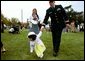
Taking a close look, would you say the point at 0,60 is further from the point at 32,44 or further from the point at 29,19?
the point at 29,19

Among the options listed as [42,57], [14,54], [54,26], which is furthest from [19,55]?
[54,26]

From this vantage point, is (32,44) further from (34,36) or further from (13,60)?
(13,60)

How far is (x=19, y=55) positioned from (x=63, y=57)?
73.8 inches

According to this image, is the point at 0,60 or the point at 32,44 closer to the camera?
the point at 0,60

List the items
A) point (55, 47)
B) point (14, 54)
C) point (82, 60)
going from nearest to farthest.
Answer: point (82, 60) → point (55, 47) → point (14, 54)

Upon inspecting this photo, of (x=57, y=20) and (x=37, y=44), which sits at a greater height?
(x=57, y=20)

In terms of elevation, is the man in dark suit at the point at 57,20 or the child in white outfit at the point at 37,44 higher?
the man in dark suit at the point at 57,20

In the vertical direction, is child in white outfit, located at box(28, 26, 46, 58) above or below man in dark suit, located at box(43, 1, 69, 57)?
below

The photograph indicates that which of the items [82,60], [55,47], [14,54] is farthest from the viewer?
[14,54]

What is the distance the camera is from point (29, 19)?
1319 centimetres

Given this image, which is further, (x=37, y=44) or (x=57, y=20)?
(x=37, y=44)

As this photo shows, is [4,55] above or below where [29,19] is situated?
below

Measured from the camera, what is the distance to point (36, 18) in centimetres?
1305

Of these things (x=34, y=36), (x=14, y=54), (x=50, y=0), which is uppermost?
(x=50, y=0)
